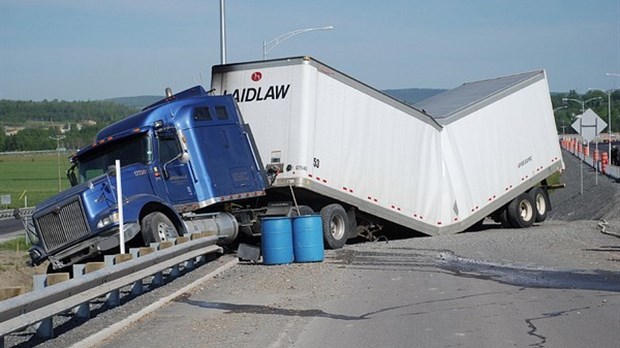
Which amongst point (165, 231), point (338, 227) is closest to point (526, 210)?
point (338, 227)

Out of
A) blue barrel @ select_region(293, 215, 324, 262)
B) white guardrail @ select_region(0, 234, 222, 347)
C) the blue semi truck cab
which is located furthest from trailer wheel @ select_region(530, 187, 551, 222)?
white guardrail @ select_region(0, 234, 222, 347)

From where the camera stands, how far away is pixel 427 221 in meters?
25.8

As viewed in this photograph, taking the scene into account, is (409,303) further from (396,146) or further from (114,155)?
(396,146)

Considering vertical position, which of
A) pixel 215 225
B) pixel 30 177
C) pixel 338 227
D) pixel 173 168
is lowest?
pixel 30 177

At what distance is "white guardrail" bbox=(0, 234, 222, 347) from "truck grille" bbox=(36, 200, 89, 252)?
204 centimetres

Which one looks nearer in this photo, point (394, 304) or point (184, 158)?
point (394, 304)

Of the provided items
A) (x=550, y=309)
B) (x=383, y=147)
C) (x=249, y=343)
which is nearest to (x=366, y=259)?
(x=383, y=147)

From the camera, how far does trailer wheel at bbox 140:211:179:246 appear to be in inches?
734

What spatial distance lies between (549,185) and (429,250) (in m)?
10.3

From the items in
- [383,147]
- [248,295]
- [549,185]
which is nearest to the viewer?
[248,295]

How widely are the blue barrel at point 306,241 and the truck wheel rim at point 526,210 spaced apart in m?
11.7

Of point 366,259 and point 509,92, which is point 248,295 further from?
point 509,92

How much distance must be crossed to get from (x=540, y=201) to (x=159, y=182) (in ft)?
47.9

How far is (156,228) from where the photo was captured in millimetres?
18750
